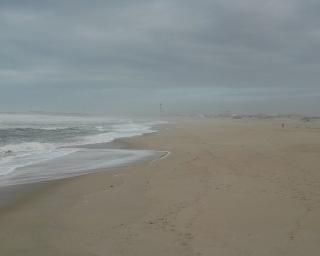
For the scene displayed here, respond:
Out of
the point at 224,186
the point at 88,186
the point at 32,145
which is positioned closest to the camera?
the point at 224,186

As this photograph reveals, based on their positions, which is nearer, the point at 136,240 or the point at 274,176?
the point at 136,240

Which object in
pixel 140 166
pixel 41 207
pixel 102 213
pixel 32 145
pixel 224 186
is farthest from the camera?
pixel 32 145

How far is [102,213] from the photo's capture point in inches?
302

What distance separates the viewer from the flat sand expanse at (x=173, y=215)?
575 cm

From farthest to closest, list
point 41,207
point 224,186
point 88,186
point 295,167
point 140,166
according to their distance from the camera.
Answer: point 140,166
point 295,167
point 88,186
point 224,186
point 41,207

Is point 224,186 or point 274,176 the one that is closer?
point 224,186

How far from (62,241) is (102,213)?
A: 161 centimetres

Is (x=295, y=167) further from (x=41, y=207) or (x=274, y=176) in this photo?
(x=41, y=207)

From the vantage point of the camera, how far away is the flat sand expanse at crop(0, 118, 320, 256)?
5.75 metres

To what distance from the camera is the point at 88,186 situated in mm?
10664

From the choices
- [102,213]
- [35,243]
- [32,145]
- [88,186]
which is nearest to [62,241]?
[35,243]

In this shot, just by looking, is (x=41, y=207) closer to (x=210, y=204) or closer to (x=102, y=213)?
A: (x=102, y=213)

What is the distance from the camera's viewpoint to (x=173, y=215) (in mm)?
7289

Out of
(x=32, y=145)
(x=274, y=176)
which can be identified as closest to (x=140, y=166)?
(x=274, y=176)
